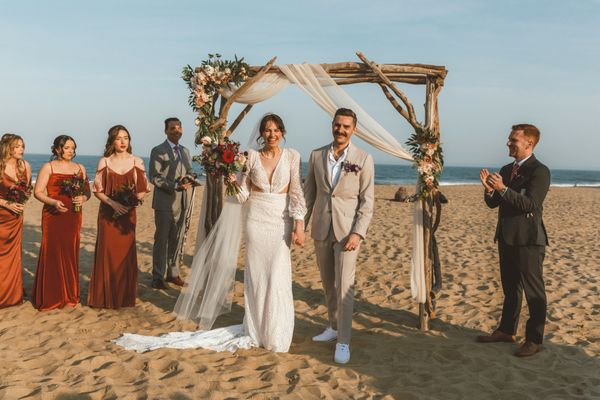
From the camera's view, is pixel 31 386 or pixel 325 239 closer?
pixel 31 386

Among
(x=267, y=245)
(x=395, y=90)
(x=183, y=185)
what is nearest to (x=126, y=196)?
(x=183, y=185)

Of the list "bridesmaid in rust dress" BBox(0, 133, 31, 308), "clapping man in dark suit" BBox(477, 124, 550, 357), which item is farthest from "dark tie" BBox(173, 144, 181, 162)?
"clapping man in dark suit" BBox(477, 124, 550, 357)

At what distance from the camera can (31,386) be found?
399 centimetres

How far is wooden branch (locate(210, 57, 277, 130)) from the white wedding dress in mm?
1177

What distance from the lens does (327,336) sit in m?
5.30

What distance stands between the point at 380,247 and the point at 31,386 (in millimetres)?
7539

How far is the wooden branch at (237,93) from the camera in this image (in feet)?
19.5

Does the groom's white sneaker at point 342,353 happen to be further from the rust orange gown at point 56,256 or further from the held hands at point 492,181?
the rust orange gown at point 56,256

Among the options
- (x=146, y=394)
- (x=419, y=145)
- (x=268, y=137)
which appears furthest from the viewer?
(x=419, y=145)

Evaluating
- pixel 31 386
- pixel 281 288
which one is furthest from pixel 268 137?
pixel 31 386

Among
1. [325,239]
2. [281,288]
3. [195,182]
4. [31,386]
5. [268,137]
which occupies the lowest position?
[31,386]

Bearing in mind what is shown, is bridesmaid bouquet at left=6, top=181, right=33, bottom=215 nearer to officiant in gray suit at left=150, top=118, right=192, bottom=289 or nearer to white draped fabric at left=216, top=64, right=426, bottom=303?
officiant in gray suit at left=150, top=118, right=192, bottom=289

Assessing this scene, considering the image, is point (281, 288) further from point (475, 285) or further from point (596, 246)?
point (596, 246)

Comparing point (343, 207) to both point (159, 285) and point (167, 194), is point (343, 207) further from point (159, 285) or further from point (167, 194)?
point (159, 285)
